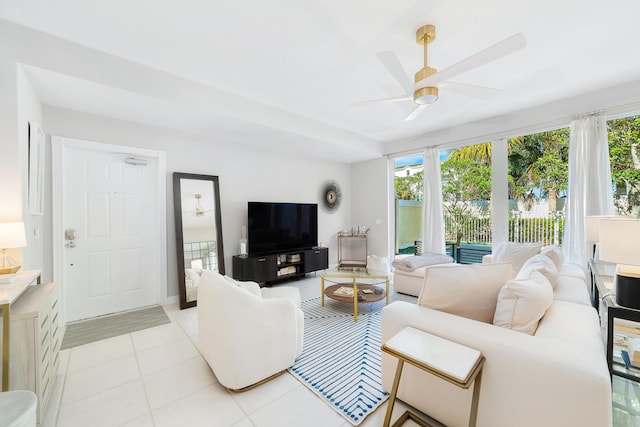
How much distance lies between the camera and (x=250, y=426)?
151 cm

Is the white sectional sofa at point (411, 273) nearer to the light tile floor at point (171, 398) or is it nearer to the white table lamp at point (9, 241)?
the light tile floor at point (171, 398)

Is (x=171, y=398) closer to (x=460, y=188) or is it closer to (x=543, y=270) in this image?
(x=543, y=270)

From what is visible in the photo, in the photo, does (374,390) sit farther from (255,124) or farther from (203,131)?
(203,131)

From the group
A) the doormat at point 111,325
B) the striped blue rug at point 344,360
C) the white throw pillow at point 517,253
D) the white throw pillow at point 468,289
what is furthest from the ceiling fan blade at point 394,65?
the doormat at point 111,325

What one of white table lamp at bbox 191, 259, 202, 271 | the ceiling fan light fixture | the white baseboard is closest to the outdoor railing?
the ceiling fan light fixture

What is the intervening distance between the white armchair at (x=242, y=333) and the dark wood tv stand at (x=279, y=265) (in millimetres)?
1799

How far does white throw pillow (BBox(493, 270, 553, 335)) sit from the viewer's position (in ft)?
4.50

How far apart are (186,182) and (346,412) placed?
128 inches

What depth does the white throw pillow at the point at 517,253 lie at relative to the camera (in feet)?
10.3

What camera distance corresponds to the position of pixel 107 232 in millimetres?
3104

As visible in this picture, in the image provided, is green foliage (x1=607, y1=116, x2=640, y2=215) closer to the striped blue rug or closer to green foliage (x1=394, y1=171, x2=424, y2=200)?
green foliage (x1=394, y1=171, x2=424, y2=200)

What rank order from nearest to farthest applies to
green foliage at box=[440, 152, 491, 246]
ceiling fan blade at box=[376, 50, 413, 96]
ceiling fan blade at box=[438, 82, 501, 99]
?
ceiling fan blade at box=[376, 50, 413, 96], ceiling fan blade at box=[438, 82, 501, 99], green foliage at box=[440, 152, 491, 246]

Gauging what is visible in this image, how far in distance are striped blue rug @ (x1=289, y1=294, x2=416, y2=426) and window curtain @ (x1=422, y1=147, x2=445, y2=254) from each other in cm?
183

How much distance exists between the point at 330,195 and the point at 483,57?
3.81m
